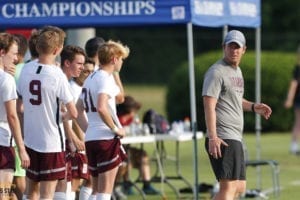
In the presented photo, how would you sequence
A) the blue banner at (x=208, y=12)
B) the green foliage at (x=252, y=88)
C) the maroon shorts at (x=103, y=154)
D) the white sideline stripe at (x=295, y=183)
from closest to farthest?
the maroon shorts at (x=103, y=154), the blue banner at (x=208, y=12), the white sideline stripe at (x=295, y=183), the green foliage at (x=252, y=88)

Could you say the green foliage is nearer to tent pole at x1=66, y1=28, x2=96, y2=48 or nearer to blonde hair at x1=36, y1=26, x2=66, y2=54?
tent pole at x1=66, y1=28, x2=96, y2=48

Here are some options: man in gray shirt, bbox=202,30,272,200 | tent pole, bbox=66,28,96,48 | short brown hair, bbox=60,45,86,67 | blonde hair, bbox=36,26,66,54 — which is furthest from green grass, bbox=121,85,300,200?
blonde hair, bbox=36,26,66,54

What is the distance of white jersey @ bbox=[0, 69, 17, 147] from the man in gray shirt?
6.26 feet

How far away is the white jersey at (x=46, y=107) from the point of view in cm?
991

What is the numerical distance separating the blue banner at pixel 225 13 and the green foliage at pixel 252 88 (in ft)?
43.9

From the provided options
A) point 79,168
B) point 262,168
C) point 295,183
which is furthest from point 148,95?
point 79,168

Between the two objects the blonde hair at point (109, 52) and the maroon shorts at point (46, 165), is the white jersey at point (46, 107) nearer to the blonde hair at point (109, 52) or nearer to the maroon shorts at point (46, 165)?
the maroon shorts at point (46, 165)

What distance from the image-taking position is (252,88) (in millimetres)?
29391

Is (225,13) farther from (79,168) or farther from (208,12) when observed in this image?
(79,168)

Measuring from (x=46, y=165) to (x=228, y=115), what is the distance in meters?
1.94

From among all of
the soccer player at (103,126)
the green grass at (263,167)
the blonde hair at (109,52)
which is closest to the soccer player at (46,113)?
the soccer player at (103,126)

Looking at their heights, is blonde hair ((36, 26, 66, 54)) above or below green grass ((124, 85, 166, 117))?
above

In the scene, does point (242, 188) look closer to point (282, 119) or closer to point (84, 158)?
point (84, 158)

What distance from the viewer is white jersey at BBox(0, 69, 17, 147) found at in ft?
31.9
